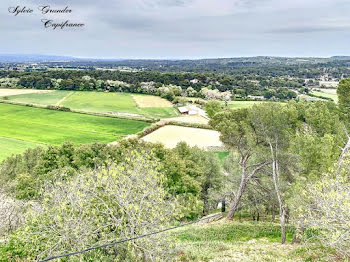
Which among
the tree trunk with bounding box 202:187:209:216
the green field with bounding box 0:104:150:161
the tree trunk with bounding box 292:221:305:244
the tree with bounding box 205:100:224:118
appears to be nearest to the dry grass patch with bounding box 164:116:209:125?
the tree with bounding box 205:100:224:118

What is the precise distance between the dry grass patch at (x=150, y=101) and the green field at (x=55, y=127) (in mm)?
19305

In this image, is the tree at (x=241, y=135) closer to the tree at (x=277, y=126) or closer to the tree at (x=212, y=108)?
the tree at (x=277, y=126)

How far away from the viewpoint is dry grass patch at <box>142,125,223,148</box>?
51906 millimetres

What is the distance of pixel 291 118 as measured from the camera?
18016 millimetres

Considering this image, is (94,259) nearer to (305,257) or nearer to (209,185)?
(305,257)

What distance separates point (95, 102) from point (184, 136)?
4176 cm

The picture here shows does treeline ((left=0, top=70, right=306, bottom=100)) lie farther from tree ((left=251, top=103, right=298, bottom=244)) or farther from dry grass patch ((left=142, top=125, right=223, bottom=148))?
tree ((left=251, top=103, right=298, bottom=244))

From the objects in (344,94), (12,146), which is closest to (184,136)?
(12,146)

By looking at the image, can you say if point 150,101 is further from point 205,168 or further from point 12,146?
point 205,168

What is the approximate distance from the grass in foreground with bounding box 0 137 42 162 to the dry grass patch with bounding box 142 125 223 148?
20.4m

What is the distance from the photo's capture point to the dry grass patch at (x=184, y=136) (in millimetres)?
51906

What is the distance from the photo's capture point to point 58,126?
2400 inches

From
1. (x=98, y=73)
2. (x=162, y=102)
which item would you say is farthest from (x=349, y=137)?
(x=98, y=73)

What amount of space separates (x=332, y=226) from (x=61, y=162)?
84.5 feet
